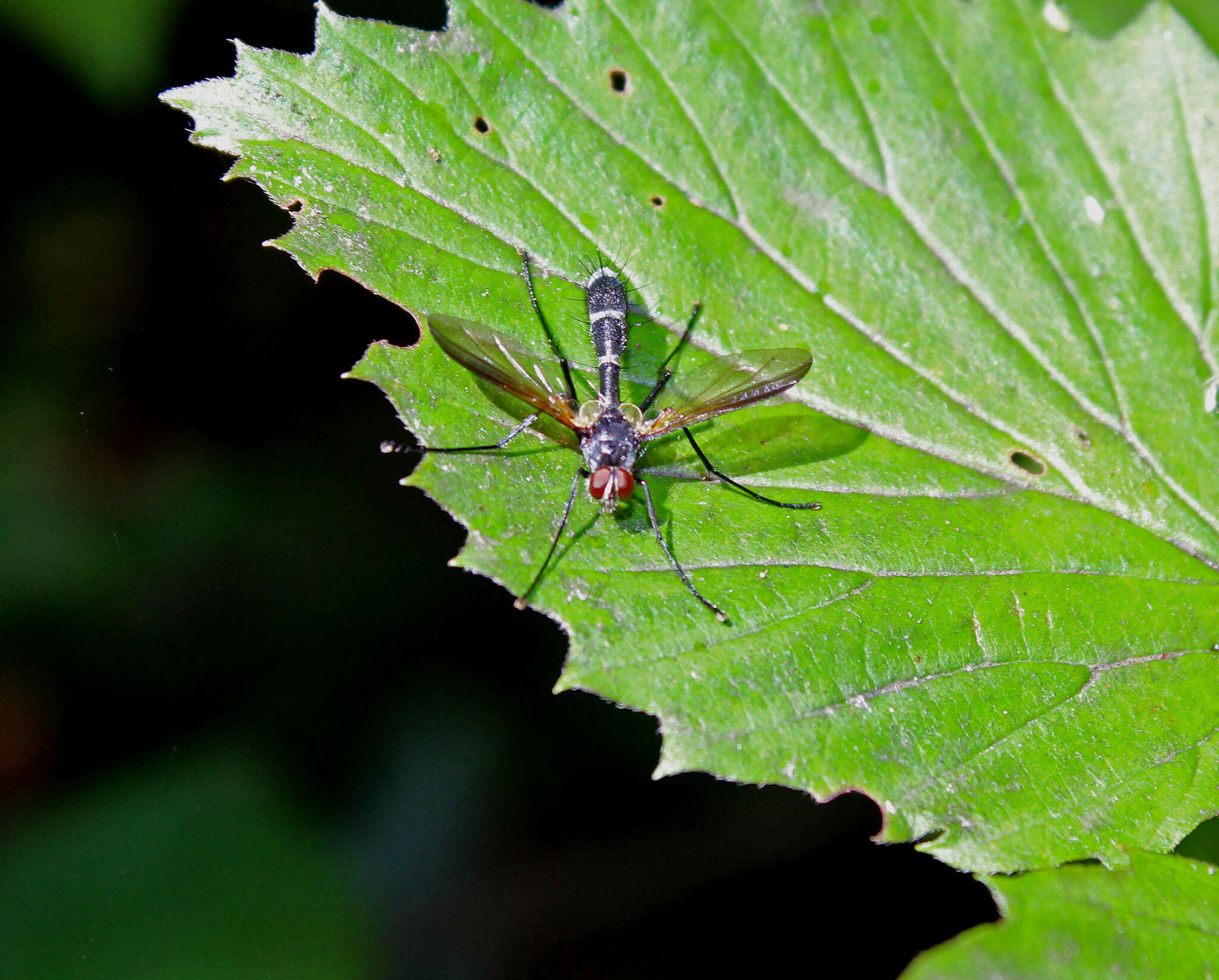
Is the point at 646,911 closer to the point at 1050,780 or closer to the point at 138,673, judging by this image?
the point at 1050,780

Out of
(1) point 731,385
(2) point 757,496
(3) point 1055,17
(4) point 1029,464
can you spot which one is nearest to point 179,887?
(2) point 757,496

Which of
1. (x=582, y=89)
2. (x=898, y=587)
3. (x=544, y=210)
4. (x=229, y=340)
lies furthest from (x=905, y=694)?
(x=229, y=340)

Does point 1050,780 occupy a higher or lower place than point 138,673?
higher

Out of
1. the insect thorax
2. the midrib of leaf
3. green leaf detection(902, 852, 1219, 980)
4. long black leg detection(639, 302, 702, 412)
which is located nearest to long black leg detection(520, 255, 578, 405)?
the insect thorax

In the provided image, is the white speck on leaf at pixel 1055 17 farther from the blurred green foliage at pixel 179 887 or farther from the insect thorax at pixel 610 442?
the blurred green foliage at pixel 179 887

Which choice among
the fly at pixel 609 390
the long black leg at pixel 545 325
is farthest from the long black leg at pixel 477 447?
the long black leg at pixel 545 325

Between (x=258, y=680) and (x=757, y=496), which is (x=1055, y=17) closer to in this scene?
(x=757, y=496)
